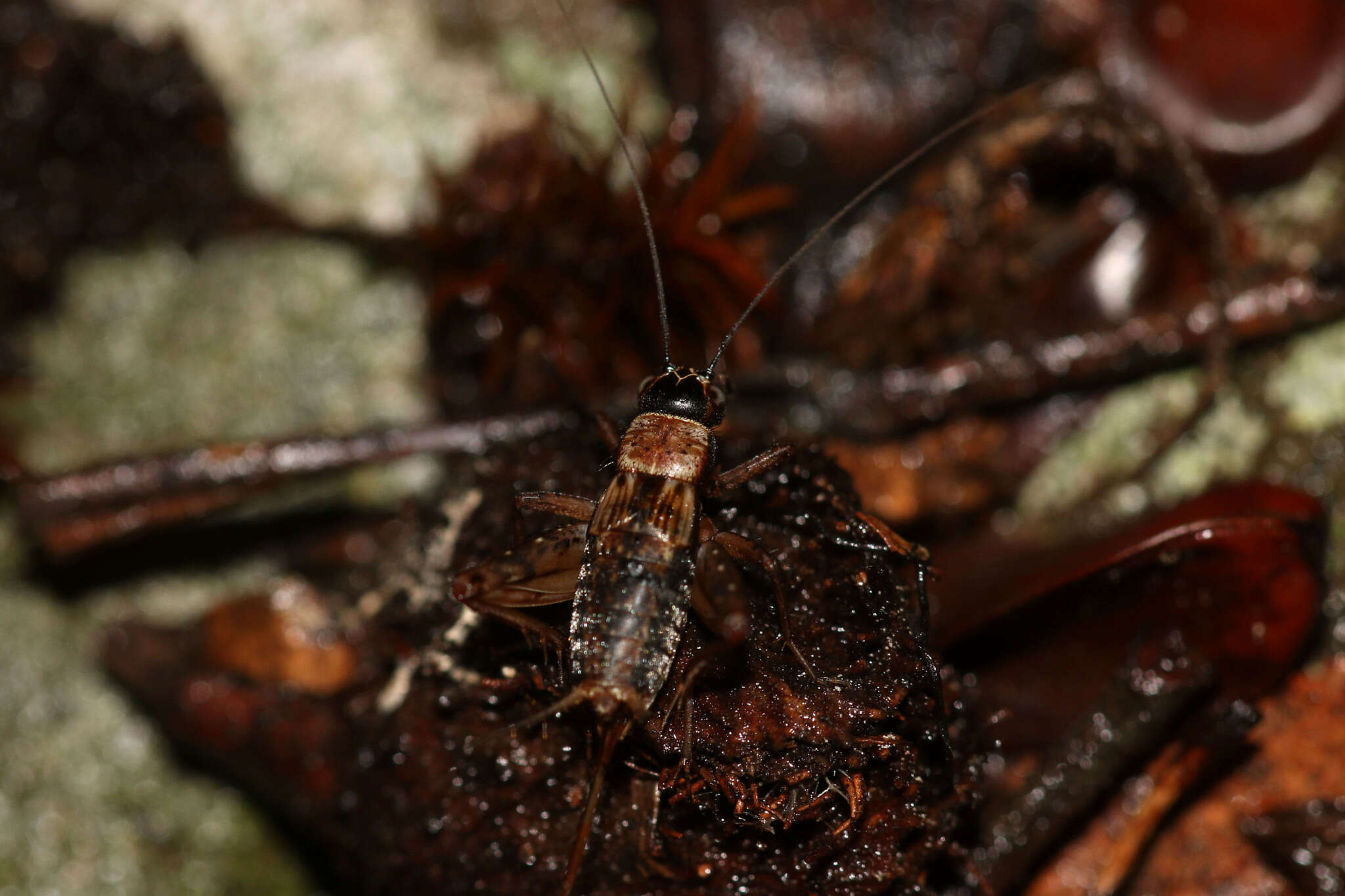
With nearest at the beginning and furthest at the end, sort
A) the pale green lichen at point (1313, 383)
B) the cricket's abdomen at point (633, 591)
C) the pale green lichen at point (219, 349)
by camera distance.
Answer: the cricket's abdomen at point (633, 591) → the pale green lichen at point (1313, 383) → the pale green lichen at point (219, 349)

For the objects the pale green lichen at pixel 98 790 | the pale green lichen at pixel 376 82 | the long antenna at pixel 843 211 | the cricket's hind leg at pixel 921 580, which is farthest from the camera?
the pale green lichen at pixel 376 82

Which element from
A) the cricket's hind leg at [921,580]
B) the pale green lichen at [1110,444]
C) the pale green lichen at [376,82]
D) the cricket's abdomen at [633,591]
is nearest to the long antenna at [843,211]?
the cricket's abdomen at [633,591]

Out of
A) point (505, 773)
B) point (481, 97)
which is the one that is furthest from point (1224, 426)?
point (481, 97)

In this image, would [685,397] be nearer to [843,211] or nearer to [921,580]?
[843,211]

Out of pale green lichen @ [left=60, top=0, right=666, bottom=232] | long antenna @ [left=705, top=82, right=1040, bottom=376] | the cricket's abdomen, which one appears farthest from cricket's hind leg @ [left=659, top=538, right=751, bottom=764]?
pale green lichen @ [left=60, top=0, right=666, bottom=232]

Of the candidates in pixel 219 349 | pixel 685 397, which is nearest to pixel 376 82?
pixel 219 349

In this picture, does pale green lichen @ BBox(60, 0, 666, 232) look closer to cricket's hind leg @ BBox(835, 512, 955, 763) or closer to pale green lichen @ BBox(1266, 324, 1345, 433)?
cricket's hind leg @ BBox(835, 512, 955, 763)

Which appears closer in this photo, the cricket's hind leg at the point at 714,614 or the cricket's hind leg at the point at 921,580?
the cricket's hind leg at the point at 714,614

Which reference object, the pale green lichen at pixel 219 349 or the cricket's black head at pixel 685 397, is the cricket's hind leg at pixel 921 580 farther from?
the pale green lichen at pixel 219 349

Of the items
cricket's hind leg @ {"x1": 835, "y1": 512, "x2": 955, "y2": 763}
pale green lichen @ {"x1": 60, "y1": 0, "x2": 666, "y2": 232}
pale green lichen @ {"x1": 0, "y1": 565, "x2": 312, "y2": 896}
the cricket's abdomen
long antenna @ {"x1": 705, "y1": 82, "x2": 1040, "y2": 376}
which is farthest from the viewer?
pale green lichen @ {"x1": 60, "y1": 0, "x2": 666, "y2": 232}
